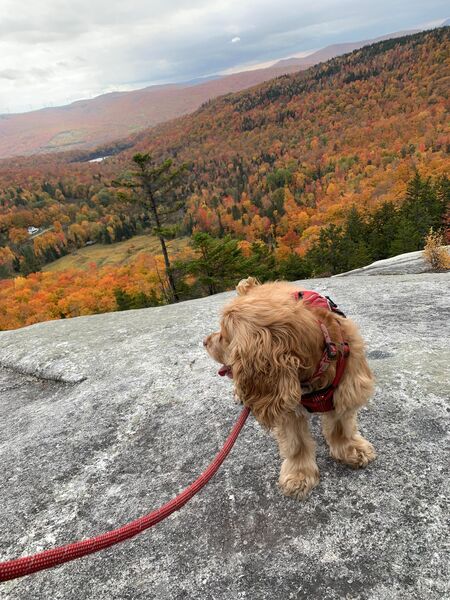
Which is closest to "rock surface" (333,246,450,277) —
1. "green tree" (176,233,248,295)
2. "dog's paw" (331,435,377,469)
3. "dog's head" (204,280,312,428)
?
"dog's paw" (331,435,377,469)

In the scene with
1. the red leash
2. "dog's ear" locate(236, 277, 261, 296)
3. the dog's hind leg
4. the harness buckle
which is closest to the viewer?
the red leash

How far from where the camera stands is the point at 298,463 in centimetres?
375

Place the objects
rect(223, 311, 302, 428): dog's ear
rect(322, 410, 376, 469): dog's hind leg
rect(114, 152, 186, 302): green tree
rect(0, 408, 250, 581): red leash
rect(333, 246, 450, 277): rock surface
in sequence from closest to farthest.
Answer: rect(0, 408, 250, 581): red leash, rect(223, 311, 302, 428): dog's ear, rect(322, 410, 376, 469): dog's hind leg, rect(333, 246, 450, 277): rock surface, rect(114, 152, 186, 302): green tree

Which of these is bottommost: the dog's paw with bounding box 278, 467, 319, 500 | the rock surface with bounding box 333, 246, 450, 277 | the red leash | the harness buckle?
the rock surface with bounding box 333, 246, 450, 277

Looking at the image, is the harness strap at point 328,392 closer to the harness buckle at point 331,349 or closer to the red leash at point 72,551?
the harness buckle at point 331,349

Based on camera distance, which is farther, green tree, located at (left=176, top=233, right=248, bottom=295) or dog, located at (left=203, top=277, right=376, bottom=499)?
green tree, located at (left=176, top=233, right=248, bottom=295)

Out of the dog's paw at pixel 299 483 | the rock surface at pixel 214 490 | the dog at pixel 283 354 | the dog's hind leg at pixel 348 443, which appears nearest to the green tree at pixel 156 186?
the rock surface at pixel 214 490

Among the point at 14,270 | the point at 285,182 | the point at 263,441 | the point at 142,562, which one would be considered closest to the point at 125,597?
the point at 142,562

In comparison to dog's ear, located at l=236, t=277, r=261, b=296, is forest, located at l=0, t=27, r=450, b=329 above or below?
below

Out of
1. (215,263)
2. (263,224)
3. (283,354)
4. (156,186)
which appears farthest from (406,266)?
(263,224)

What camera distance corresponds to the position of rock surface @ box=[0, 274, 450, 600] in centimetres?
314

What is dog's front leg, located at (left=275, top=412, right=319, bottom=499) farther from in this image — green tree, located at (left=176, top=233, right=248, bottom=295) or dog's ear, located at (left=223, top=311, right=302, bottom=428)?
green tree, located at (left=176, top=233, right=248, bottom=295)

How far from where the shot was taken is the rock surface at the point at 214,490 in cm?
314

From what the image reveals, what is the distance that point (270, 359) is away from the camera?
2742mm
